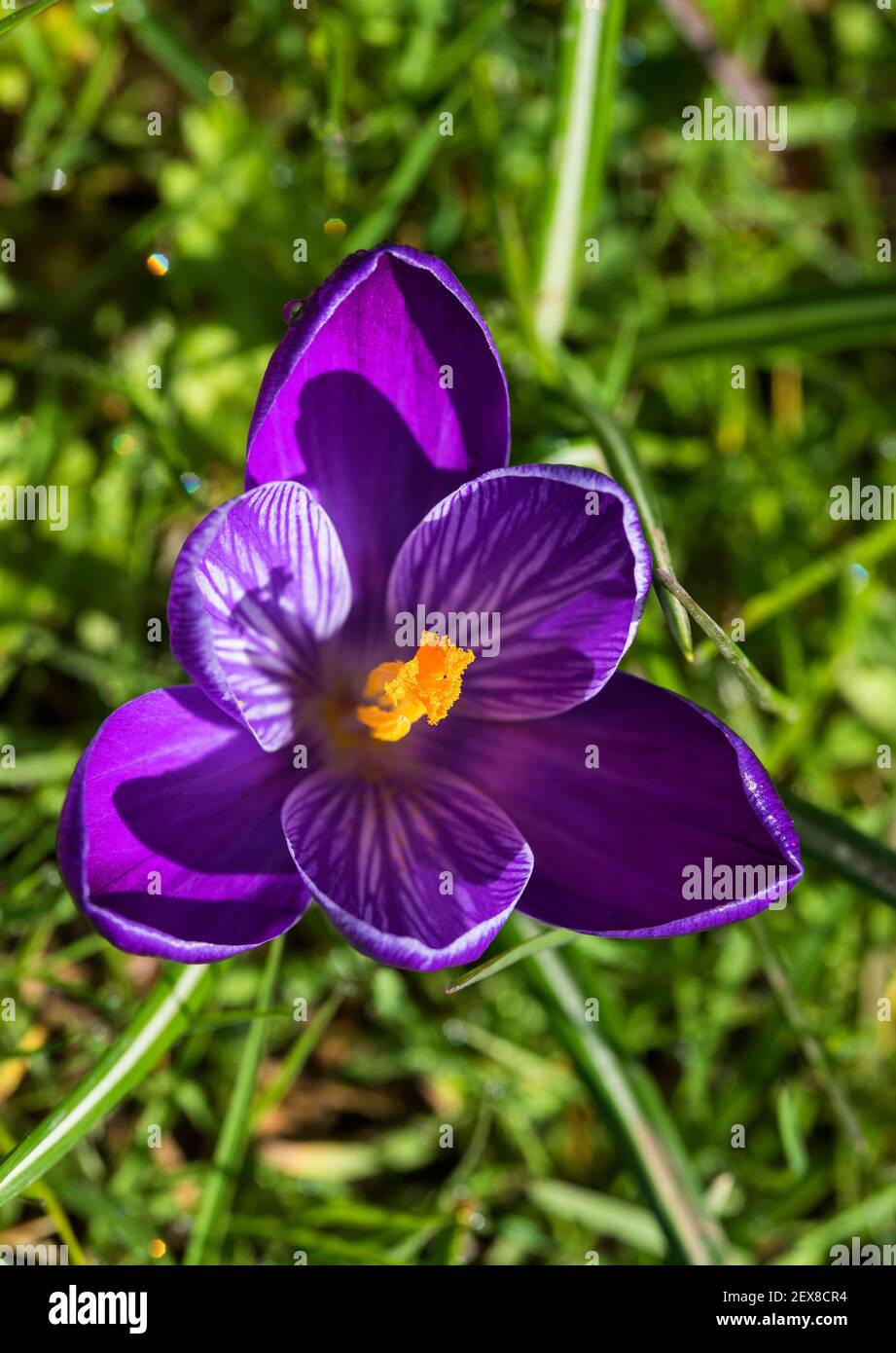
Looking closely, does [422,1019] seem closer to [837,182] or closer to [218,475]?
[218,475]

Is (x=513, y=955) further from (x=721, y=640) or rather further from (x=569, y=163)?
(x=569, y=163)

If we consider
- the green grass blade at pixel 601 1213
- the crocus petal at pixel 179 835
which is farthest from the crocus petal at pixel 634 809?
the green grass blade at pixel 601 1213

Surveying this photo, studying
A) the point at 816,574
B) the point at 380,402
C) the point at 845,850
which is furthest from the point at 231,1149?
the point at 816,574

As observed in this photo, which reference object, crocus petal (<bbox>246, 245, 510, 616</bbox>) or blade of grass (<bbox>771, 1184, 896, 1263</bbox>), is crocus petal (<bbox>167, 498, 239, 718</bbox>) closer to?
crocus petal (<bbox>246, 245, 510, 616</bbox>)

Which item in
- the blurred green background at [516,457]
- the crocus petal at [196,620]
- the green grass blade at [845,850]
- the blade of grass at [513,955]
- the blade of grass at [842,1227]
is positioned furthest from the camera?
the blade of grass at [842,1227]

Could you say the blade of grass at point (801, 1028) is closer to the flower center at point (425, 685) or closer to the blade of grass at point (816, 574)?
the blade of grass at point (816, 574)
